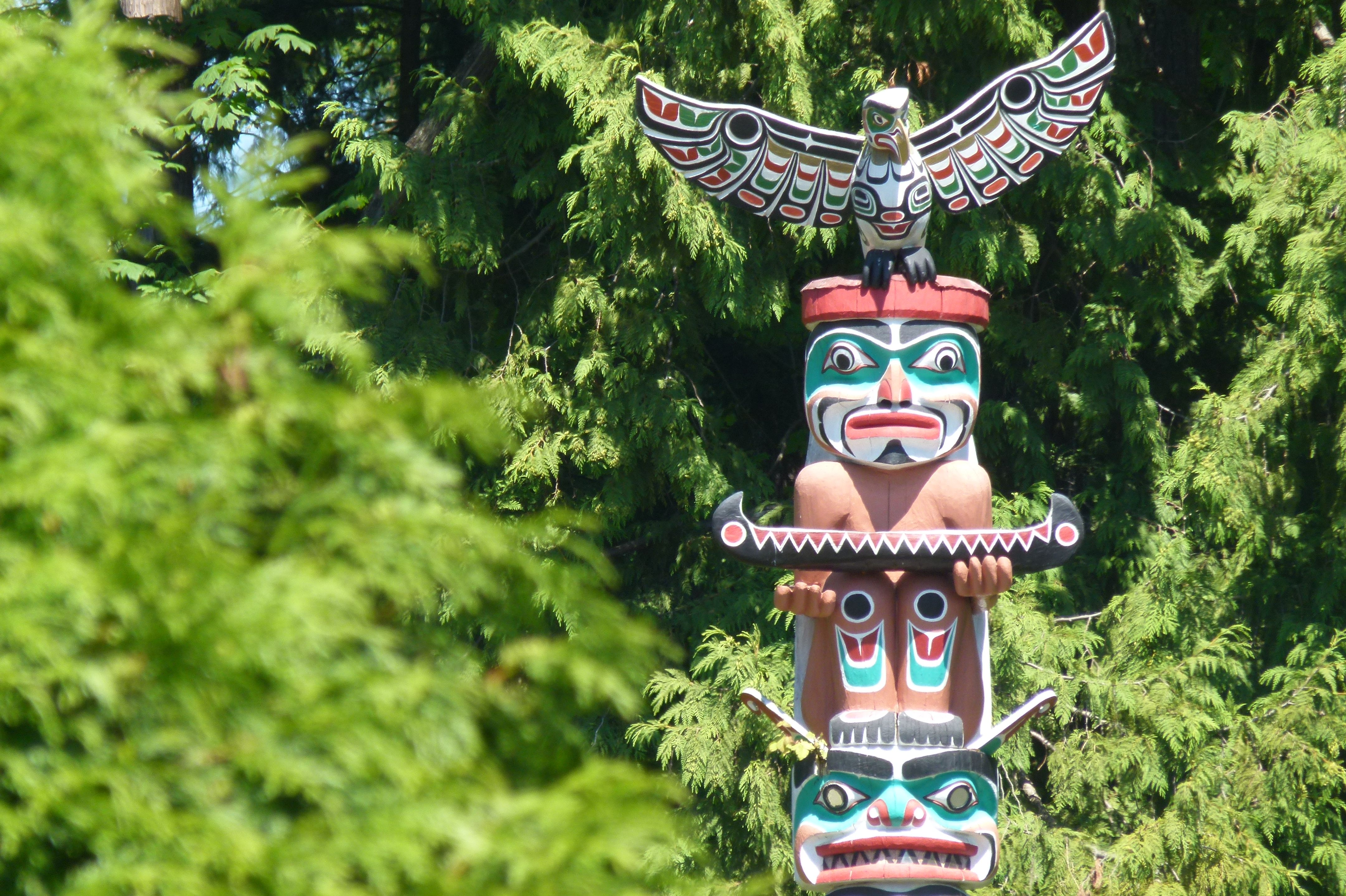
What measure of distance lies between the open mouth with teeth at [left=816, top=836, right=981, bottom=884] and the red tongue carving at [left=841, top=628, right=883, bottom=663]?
26.3 inches

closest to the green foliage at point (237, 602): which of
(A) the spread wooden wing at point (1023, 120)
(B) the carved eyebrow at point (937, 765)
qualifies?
(B) the carved eyebrow at point (937, 765)

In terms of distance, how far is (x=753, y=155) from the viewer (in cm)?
586

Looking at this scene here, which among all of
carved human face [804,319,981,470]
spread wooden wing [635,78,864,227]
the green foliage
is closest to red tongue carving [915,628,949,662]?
carved human face [804,319,981,470]

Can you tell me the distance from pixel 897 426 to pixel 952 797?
1.41 metres

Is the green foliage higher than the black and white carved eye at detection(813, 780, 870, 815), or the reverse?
the green foliage

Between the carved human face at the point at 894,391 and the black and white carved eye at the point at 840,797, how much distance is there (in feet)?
4.03

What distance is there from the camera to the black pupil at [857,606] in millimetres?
5441

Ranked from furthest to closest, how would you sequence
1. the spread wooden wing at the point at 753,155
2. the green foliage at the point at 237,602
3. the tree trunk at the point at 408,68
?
the tree trunk at the point at 408,68 → the spread wooden wing at the point at 753,155 → the green foliage at the point at 237,602

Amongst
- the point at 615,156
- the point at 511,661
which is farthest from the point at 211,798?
the point at 615,156

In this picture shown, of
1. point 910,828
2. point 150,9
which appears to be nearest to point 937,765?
point 910,828

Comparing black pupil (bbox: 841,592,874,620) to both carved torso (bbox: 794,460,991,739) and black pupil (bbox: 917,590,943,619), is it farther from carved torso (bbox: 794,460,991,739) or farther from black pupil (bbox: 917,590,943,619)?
black pupil (bbox: 917,590,943,619)

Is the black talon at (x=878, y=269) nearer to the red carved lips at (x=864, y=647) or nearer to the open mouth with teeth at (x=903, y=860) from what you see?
the red carved lips at (x=864, y=647)

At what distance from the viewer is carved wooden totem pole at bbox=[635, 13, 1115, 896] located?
5230 millimetres

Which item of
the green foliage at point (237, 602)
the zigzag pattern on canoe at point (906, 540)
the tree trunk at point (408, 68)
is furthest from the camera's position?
the tree trunk at point (408, 68)
